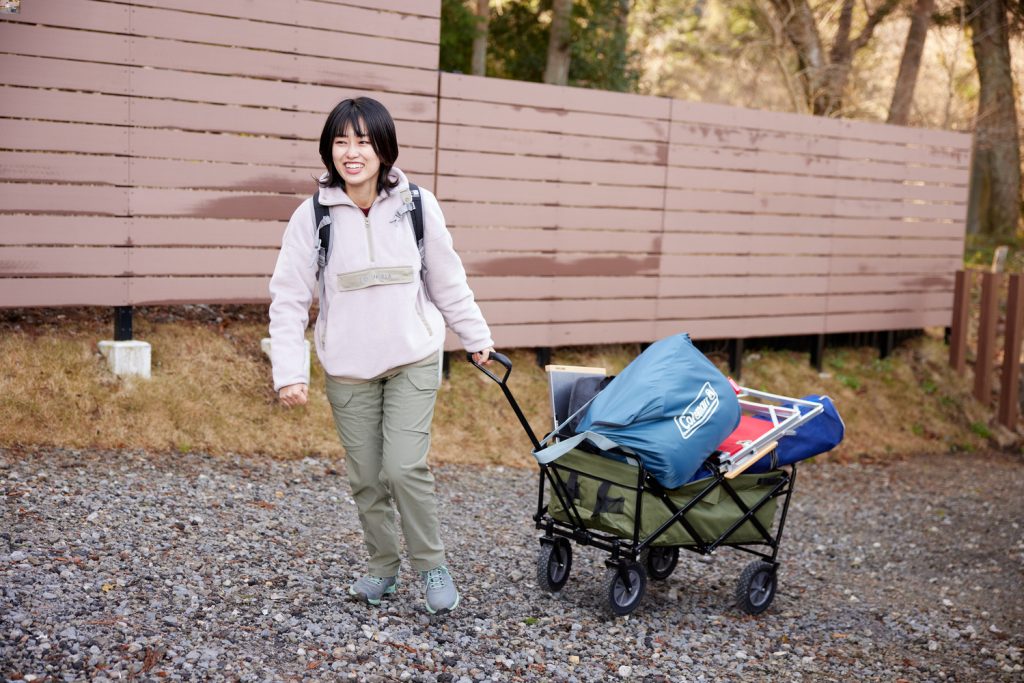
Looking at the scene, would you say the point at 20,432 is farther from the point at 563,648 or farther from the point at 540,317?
the point at 540,317

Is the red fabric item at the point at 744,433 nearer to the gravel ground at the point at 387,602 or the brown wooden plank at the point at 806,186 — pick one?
the gravel ground at the point at 387,602

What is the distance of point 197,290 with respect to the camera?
6.73 metres

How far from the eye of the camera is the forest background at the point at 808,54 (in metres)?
11.8

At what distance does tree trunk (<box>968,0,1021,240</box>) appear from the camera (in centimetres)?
1468

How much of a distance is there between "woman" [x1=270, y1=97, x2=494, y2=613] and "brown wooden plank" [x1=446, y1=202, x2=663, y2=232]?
3.60 meters

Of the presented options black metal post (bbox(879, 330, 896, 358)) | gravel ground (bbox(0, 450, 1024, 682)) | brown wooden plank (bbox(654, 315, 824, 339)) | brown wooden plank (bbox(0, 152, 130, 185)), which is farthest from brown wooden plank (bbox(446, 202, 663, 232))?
black metal post (bbox(879, 330, 896, 358))

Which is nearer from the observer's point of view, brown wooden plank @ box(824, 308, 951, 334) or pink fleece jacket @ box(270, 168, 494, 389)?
pink fleece jacket @ box(270, 168, 494, 389)

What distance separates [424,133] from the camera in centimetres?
739

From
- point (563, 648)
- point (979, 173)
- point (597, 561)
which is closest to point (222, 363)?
point (597, 561)

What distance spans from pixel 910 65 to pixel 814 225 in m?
5.35

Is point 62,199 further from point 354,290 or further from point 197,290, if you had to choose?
point 354,290

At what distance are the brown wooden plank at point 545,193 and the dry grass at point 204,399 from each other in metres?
1.26

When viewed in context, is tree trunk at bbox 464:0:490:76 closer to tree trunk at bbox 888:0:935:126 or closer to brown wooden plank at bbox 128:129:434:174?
brown wooden plank at bbox 128:129:434:174

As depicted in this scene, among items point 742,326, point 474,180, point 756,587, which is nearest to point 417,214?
point 756,587
